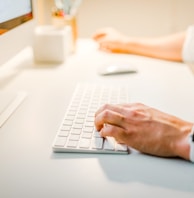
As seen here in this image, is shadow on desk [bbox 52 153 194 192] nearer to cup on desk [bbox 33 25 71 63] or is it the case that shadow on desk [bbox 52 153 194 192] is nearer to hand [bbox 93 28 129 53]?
cup on desk [bbox 33 25 71 63]

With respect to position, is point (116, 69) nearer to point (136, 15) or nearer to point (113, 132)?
point (113, 132)

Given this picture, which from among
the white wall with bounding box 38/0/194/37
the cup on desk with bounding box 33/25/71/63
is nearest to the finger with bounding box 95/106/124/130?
the cup on desk with bounding box 33/25/71/63

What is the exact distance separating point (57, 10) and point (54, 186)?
2.96 feet

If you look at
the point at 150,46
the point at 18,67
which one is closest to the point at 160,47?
the point at 150,46

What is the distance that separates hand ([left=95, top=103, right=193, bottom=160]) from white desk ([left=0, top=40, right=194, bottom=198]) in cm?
2

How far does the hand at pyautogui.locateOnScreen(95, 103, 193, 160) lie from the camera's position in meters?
0.54

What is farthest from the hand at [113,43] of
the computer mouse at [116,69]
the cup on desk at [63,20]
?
the computer mouse at [116,69]

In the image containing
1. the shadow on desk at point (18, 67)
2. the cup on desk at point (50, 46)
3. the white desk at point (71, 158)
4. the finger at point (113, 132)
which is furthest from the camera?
the cup on desk at point (50, 46)

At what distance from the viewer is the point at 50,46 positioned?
109cm

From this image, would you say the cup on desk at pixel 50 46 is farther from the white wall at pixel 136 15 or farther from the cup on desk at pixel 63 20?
the white wall at pixel 136 15

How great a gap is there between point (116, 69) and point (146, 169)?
51 centimetres

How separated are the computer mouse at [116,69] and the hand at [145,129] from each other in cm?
37

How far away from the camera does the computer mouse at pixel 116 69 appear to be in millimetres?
980

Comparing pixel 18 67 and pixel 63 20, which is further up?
pixel 63 20
